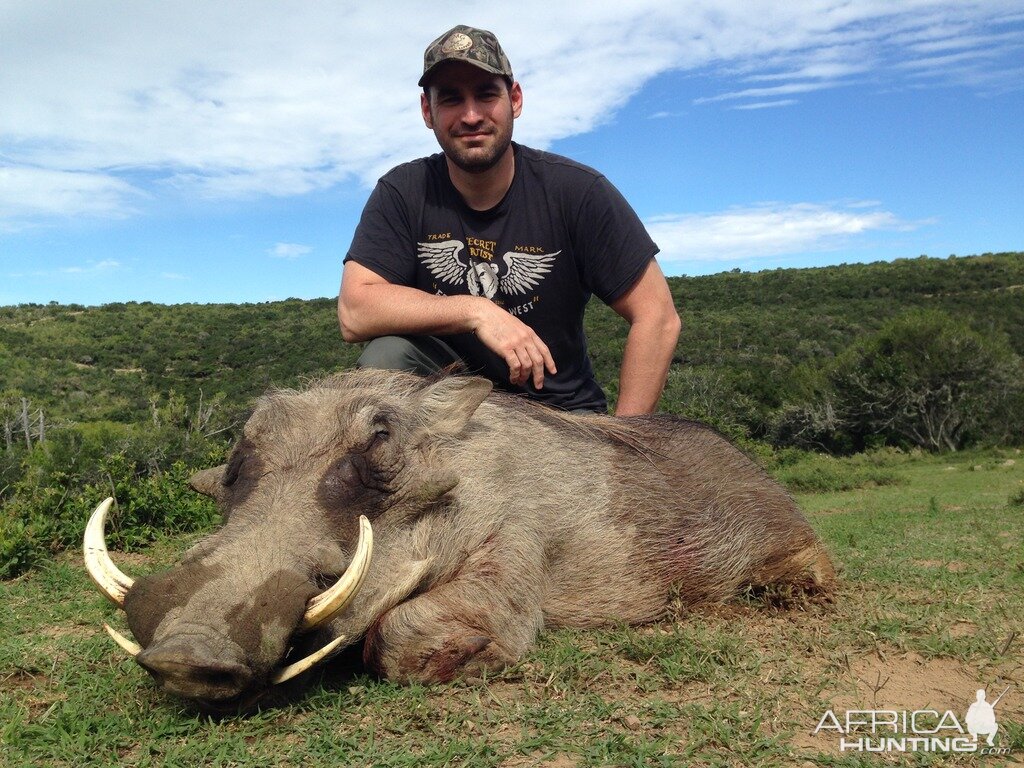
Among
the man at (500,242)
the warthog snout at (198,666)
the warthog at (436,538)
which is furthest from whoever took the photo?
the man at (500,242)

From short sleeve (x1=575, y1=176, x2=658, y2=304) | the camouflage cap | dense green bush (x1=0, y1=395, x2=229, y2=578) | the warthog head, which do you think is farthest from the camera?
dense green bush (x1=0, y1=395, x2=229, y2=578)

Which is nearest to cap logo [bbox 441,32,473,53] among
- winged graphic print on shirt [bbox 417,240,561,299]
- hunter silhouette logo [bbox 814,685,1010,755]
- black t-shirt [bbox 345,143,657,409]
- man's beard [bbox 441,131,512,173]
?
man's beard [bbox 441,131,512,173]

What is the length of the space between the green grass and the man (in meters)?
1.44

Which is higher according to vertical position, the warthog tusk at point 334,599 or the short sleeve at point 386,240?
the short sleeve at point 386,240

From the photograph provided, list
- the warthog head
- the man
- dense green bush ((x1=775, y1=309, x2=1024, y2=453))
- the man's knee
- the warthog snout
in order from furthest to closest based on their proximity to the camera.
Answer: dense green bush ((x1=775, y1=309, x2=1024, y2=453)) → the man → the man's knee → the warthog head → the warthog snout

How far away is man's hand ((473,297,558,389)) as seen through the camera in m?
3.18

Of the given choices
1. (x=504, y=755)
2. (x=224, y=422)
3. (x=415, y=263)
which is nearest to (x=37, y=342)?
(x=224, y=422)

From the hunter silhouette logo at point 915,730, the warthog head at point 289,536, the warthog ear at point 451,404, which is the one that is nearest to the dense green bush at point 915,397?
the warthog ear at point 451,404

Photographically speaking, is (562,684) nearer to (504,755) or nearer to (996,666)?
(504,755)

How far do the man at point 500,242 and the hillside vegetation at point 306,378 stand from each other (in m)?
0.77

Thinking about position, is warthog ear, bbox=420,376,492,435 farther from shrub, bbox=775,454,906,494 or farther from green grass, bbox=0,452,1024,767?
shrub, bbox=775,454,906,494

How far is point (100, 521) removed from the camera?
243 centimetres

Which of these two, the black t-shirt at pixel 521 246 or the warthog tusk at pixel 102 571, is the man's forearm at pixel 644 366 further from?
the warthog tusk at pixel 102 571

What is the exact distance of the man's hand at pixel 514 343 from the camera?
3.18 meters
